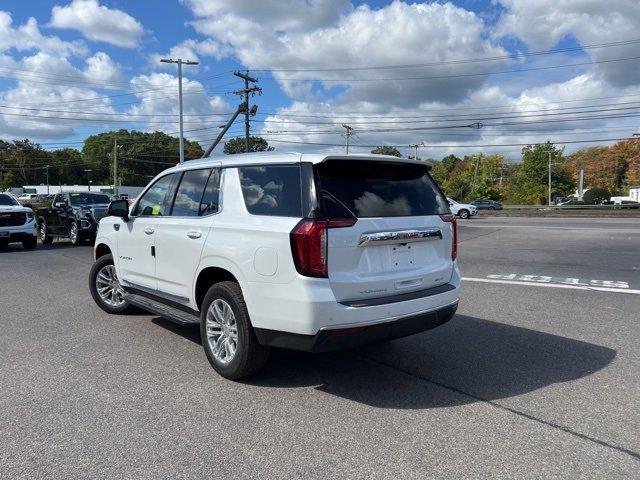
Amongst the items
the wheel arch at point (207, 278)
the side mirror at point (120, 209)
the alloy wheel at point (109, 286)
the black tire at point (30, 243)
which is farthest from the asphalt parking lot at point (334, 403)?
the black tire at point (30, 243)

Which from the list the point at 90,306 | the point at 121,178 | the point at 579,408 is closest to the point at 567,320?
the point at 579,408

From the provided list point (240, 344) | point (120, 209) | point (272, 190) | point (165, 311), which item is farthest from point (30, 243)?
point (272, 190)

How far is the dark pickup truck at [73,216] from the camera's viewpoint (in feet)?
51.5

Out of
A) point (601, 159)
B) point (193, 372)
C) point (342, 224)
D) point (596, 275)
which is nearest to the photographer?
point (342, 224)

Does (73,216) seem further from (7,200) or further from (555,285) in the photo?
(555,285)

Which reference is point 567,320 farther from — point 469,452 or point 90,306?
point 90,306

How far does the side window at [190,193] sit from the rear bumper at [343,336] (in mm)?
1555

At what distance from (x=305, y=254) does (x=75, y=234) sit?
14.4 metres

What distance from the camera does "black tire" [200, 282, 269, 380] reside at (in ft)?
13.2

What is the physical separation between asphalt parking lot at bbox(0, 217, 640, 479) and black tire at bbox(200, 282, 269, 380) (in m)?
0.15

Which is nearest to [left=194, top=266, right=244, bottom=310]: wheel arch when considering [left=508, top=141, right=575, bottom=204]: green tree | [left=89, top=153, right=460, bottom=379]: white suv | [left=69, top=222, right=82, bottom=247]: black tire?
[left=89, top=153, right=460, bottom=379]: white suv

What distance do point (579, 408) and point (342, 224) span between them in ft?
7.22

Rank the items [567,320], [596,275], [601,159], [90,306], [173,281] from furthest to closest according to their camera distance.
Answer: [601,159] → [596,275] → [90,306] → [567,320] → [173,281]

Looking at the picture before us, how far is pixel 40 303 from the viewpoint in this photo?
7.49m
